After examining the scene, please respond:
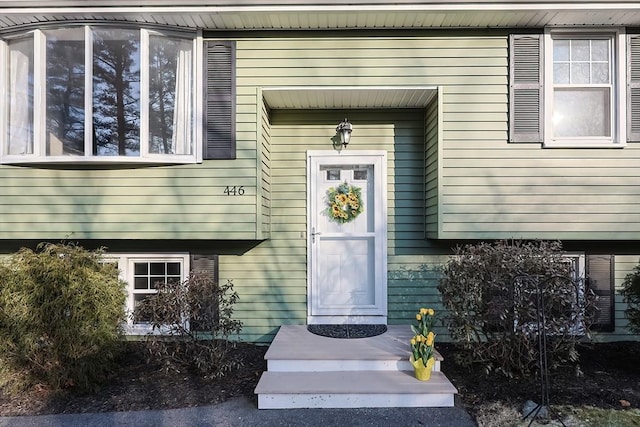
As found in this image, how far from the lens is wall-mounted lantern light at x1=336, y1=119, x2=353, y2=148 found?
4557mm

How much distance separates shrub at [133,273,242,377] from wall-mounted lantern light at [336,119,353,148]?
2.27 metres

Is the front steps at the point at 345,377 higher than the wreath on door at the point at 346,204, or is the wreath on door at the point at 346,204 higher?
the wreath on door at the point at 346,204

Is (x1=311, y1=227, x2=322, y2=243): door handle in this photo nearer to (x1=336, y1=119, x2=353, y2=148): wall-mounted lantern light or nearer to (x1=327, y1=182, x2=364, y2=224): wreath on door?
(x1=327, y1=182, x2=364, y2=224): wreath on door

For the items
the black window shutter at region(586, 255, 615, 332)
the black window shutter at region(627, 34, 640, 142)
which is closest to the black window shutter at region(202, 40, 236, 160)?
the black window shutter at region(627, 34, 640, 142)

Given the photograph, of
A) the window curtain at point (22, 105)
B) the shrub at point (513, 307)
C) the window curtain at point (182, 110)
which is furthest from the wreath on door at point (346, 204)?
the window curtain at point (22, 105)

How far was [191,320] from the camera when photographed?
3768 mm

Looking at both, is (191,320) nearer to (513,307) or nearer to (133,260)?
(133,260)

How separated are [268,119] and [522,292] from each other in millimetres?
3389

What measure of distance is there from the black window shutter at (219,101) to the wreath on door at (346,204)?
143 cm

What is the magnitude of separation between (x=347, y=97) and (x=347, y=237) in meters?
1.72

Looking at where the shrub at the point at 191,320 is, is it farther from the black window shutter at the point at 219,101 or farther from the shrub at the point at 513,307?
the shrub at the point at 513,307

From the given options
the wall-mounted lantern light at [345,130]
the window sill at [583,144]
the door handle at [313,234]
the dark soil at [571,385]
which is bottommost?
the dark soil at [571,385]

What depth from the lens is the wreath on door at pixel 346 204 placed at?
4.81m

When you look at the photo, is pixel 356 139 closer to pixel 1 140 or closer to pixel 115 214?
pixel 115 214
